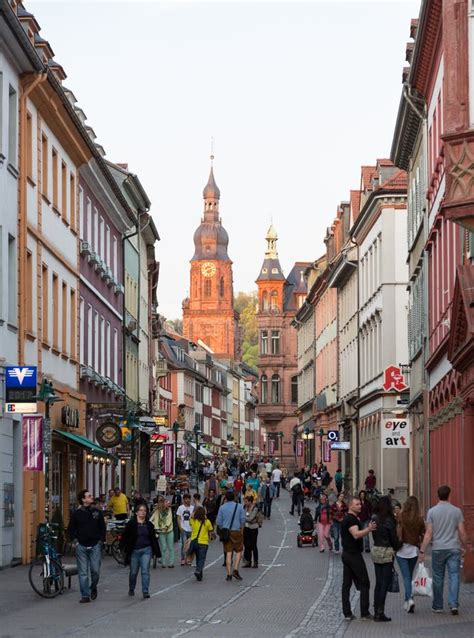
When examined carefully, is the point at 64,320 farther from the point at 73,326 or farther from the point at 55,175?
the point at 55,175

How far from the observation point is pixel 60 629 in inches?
756

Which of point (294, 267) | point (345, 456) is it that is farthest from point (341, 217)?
point (294, 267)

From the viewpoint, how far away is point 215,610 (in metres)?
22.2

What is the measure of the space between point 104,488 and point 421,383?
11.7 m

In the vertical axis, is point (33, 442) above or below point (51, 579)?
above

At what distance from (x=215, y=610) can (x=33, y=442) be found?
9109 mm

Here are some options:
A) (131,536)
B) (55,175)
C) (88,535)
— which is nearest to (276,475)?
(55,175)

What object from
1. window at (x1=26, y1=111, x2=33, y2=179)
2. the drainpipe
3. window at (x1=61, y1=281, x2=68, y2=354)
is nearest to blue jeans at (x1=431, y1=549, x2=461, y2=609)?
the drainpipe

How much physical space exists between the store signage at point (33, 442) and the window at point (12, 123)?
5.30 metres

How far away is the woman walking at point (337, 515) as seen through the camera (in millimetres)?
37719

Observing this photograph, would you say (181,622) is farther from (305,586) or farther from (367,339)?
(367,339)

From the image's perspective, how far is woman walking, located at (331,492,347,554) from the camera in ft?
124

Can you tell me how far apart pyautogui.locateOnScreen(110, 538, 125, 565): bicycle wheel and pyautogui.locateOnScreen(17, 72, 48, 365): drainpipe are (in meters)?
4.54

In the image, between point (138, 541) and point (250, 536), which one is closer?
point (138, 541)
